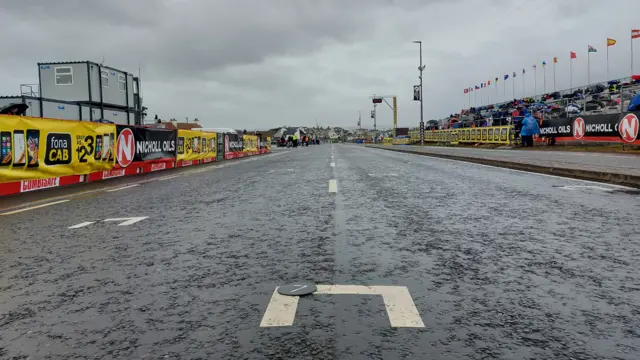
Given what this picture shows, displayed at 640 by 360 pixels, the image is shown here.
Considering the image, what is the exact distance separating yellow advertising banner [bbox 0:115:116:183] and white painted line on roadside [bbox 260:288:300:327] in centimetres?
943

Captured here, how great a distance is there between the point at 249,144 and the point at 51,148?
26732mm

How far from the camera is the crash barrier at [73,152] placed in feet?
33.8

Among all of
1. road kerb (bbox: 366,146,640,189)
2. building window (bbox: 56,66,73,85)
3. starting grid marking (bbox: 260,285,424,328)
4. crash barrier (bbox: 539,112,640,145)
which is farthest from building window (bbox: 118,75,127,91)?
starting grid marking (bbox: 260,285,424,328)

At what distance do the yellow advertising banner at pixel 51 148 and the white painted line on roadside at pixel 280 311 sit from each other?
9.43 m

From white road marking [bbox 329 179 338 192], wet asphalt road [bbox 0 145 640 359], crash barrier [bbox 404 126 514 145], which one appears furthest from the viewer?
crash barrier [bbox 404 126 514 145]

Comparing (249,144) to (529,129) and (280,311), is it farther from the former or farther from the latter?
(280,311)

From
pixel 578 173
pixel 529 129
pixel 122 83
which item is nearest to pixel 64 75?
pixel 122 83

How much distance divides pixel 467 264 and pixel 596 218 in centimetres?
325

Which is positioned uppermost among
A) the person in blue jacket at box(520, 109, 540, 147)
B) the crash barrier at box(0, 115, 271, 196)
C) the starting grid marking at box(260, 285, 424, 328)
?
the person in blue jacket at box(520, 109, 540, 147)

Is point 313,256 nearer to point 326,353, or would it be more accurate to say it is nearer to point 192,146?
point 326,353

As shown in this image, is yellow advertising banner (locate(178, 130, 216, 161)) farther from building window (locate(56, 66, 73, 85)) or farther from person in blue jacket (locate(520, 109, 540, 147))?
person in blue jacket (locate(520, 109, 540, 147))

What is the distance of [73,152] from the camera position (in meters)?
12.5

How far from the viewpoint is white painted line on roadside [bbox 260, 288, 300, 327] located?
9.20 feet

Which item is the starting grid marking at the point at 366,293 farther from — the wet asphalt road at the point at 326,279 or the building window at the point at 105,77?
the building window at the point at 105,77
